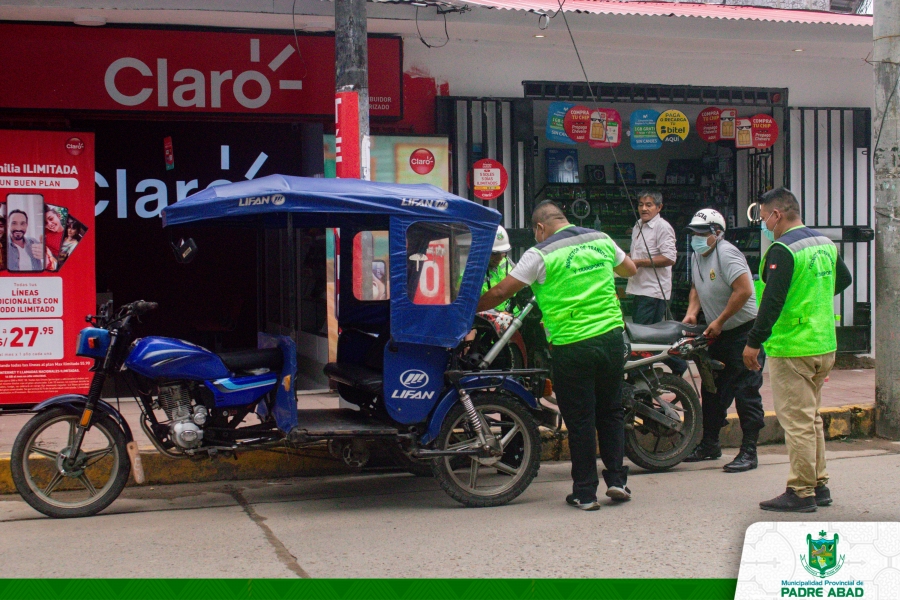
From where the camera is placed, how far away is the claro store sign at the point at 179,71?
27.5 ft

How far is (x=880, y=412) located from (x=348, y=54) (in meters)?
5.12

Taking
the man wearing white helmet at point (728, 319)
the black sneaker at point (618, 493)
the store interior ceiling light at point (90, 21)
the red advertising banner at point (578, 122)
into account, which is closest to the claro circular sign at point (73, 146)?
the store interior ceiling light at point (90, 21)

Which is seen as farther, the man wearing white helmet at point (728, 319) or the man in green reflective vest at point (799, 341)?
the man wearing white helmet at point (728, 319)

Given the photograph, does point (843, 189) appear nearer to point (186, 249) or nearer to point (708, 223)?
point (708, 223)

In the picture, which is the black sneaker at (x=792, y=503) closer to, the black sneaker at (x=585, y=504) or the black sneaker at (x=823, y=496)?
the black sneaker at (x=823, y=496)

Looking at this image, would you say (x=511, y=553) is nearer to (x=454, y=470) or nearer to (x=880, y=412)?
(x=454, y=470)

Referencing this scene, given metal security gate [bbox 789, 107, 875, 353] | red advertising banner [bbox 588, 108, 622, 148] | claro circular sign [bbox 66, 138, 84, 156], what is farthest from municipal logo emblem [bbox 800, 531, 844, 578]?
metal security gate [bbox 789, 107, 875, 353]

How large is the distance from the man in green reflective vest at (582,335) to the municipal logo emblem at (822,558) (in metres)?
1.60

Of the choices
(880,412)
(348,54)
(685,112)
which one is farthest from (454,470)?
(685,112)

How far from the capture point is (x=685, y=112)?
10734 millimetres

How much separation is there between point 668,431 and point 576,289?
1588 millimetres

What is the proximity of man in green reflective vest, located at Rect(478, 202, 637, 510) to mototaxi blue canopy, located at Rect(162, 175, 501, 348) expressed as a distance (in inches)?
8.4

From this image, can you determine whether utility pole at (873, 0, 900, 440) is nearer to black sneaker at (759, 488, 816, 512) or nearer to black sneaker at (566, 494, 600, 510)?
black sneaker at (759, 488, 816, 512)

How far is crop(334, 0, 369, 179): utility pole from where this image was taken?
702 centimetres
